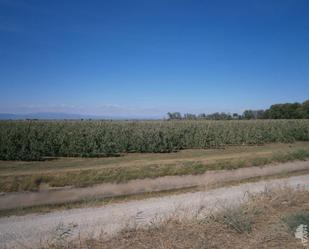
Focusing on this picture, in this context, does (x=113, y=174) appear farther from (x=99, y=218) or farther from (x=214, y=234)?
(x=214, y=234)

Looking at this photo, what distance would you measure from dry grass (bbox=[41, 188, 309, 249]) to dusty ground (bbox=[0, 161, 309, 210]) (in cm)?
610

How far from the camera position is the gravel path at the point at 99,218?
8.10m

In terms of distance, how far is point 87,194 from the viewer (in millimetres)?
14211

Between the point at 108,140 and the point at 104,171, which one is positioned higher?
the point at 108,140

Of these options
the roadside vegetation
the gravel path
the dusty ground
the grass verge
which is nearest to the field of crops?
the roadside vegetation

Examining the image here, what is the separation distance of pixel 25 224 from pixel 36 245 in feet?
7.73

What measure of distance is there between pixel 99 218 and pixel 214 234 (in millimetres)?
3757

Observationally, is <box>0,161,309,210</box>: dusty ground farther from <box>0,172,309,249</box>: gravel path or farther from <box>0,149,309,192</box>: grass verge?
<box>0,172,309,249</box>: gravel path

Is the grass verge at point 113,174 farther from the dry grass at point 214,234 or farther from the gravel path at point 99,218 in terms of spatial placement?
the dry grass at point 214,234

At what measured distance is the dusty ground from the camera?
13.2 metres

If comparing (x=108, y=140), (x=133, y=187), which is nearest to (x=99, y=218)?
(x=133, y=187)

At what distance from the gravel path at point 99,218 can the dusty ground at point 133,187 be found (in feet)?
7.44

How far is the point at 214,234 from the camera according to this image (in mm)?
7352

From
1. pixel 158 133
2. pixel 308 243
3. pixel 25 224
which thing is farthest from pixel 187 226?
pixel 158 133
